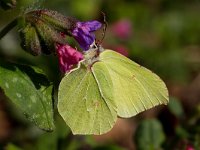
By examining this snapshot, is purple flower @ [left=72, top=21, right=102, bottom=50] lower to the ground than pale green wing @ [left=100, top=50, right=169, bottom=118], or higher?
Answer: higher

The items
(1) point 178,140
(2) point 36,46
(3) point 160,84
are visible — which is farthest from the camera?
(1) point 178,140

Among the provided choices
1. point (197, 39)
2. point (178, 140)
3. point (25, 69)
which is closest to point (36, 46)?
point (25, 69)

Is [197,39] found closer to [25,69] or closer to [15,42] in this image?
[15,42]

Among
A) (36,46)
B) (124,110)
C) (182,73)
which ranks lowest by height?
(182,73)

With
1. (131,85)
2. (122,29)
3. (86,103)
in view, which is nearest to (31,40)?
(86,103)

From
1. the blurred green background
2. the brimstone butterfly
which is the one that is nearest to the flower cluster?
the brimstone butterfly

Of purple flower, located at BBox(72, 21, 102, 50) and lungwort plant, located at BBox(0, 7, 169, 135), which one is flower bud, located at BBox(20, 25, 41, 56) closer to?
lungwort plant, located at BBox(0, 7, 169, 135)

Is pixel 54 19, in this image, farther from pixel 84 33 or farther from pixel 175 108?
pixel 175 108

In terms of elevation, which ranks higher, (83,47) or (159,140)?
(83,47)
